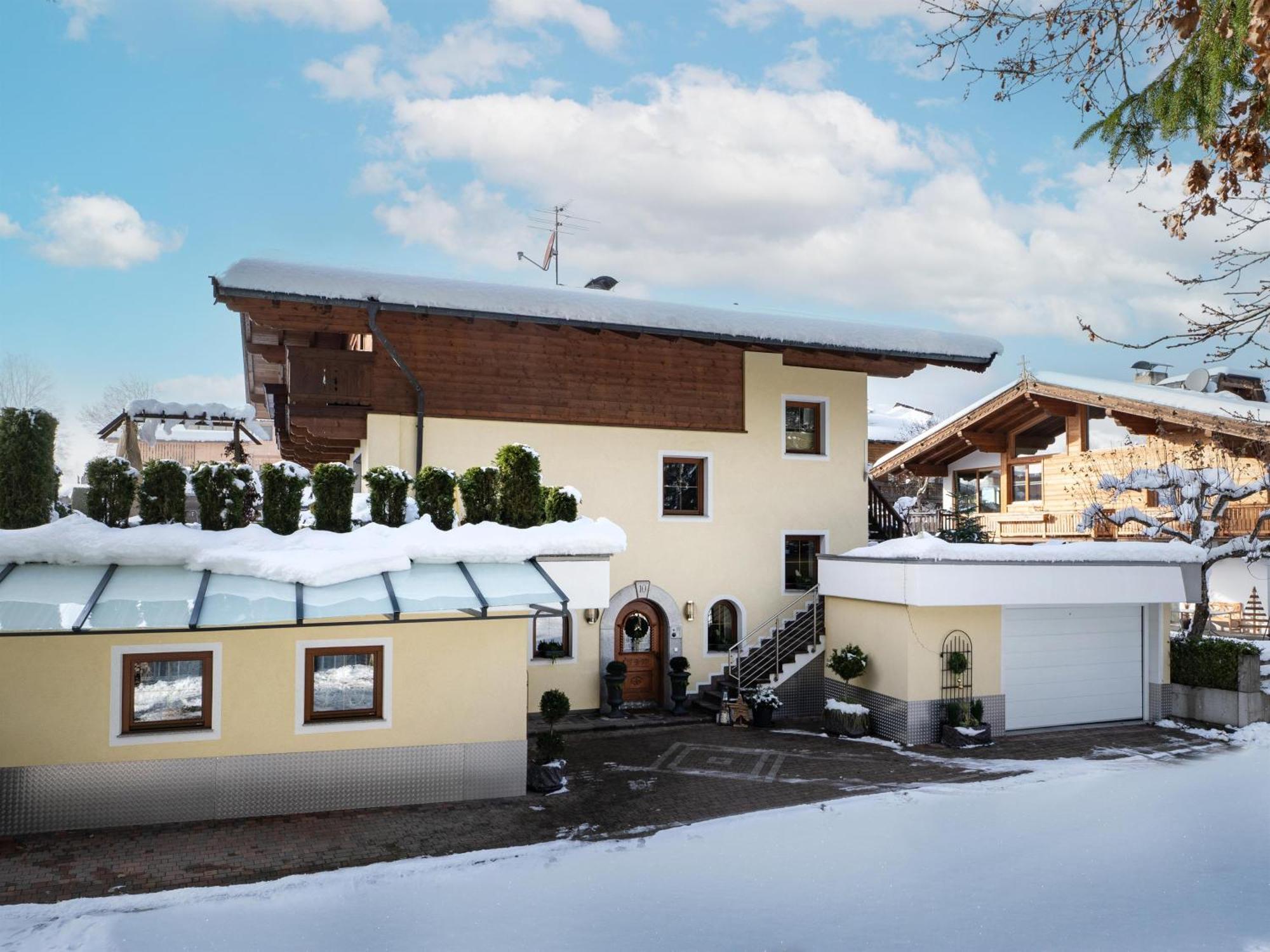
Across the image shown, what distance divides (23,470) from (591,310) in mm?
10138

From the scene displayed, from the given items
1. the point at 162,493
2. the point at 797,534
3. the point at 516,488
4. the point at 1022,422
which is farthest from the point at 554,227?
the point at 1022,422

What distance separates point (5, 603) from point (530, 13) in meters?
9.57

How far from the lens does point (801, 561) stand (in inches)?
818

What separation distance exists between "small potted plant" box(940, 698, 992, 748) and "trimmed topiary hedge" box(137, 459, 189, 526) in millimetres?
13351

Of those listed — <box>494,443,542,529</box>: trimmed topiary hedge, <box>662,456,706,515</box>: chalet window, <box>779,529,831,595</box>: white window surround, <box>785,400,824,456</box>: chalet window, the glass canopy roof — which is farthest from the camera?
<box>785,400,824,456</box>: chalet window

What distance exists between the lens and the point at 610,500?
18891 millimetres

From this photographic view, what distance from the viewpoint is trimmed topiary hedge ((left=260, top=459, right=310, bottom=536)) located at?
1247 cm

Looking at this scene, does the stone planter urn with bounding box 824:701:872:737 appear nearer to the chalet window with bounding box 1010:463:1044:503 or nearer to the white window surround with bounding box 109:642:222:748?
the white window surround with bounding box 109:642:222:748

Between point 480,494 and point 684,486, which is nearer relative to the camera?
point 480,494

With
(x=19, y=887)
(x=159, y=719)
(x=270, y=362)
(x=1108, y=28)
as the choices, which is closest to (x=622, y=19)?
(x=1108, y=28)

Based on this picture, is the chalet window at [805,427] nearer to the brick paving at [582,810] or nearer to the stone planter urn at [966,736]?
the brick paving at [582,810]

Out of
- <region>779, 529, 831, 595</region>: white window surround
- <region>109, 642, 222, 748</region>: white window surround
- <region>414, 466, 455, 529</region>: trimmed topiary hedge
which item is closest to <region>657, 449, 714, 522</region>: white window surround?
<region>779, 529, 831, 595</region>: white window surround

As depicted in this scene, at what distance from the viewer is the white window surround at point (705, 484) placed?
1930cm

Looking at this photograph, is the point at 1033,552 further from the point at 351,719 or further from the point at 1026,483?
the point at 351,719
